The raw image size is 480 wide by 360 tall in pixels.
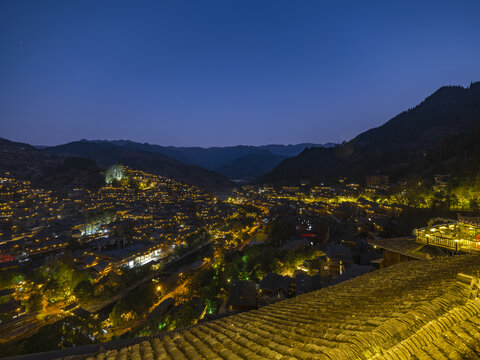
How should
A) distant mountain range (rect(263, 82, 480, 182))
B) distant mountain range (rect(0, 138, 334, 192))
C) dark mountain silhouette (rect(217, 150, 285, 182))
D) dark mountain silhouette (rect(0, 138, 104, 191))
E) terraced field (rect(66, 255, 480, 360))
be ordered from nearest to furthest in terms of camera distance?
terraced field (rect(66, 255, 480, 360)) → distant mountain range (rect(263, 82, 480, 182)) → dark mountain silhouette (rect(0, 138, 104, 191)) → distant mountain range (rect(0, 138, 334, 192)) → dark mountain silhouette (rect(217, 150, 285, 182))

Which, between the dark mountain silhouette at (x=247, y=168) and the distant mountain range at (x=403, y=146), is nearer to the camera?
the distant mountain range at (x=403, y=146)

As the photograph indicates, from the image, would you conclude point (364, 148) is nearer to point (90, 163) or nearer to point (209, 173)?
point (209, 173)

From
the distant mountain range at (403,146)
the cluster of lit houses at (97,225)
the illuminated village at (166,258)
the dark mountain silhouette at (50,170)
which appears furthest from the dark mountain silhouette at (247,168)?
the illuminated village at (166,258)

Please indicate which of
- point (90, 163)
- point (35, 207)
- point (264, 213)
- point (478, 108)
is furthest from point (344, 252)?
point (478, 108)

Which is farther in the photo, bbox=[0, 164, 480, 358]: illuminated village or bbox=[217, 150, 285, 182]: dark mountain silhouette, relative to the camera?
bbox=[217, 150, 285, 182]: dark mountain silhouette

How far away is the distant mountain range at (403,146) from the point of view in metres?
53.2

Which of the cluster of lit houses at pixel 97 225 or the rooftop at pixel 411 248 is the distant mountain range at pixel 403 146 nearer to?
the cluster of lit houses at pixel 97 225

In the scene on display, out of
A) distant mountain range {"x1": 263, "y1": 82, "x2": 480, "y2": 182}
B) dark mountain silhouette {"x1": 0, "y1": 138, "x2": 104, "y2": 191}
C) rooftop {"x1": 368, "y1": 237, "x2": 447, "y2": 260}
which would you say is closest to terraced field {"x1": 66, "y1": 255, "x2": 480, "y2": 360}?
rooftop {"x1": 368, "y1": 237, "x2": 447, "y2": 260}

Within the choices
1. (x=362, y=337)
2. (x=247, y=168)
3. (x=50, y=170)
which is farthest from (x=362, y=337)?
(x=247, y=168)

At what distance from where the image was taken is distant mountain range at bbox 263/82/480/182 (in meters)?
53.2

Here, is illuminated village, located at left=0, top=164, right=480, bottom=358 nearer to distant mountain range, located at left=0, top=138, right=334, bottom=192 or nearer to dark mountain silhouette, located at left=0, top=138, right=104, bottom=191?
dark mountain silhouette, located at left=0, top=138, right=104, bottom=191

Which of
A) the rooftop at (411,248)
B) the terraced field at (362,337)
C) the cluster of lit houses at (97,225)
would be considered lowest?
the cluster of lit houses at (97,225)

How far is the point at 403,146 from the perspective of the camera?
69375 mm

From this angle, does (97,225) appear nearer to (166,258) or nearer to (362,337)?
(166,258)
